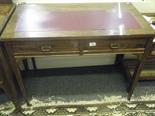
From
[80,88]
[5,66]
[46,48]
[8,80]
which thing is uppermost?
[46,48]

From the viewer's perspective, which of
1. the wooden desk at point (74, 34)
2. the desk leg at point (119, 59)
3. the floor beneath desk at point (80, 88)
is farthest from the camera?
the desk leg at point (119, 59)

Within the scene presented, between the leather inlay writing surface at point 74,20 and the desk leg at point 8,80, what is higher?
the leather inlay writing surface at point 74,20

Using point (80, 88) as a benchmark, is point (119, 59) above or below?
above

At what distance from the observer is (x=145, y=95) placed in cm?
172

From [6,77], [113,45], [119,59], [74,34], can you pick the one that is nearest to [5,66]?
[6,77]

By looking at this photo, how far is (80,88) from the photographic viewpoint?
69.6 inches

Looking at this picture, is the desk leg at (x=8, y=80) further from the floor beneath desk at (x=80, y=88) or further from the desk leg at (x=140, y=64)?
the desk leg at (x=140, y=64)

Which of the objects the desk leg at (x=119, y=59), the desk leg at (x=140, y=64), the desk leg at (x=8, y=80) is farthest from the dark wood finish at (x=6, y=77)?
the desk leg at (x=119, y=59)

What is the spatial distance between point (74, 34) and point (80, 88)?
755 millimetres

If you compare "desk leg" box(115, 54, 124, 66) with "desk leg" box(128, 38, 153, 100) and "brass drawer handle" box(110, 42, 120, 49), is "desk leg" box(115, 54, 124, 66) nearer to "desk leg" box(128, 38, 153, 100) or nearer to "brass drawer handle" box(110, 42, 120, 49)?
"desk leg" box(128, 38, 153, 100)

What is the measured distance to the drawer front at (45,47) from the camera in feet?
3.83

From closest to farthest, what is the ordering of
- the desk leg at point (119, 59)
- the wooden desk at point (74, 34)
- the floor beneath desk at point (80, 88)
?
1. the wooden desk at point (74, 34)
2. the floor beneath desk at point (80, 88)
3. the desk leg at point (119, 59)

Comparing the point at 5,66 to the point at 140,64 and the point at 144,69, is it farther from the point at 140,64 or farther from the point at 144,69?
the point at 144,69

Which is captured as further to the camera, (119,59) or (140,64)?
(119,59)
